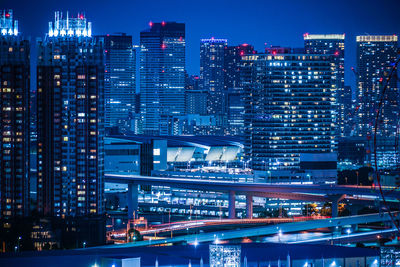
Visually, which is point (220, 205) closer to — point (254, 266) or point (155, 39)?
point (254, 266)

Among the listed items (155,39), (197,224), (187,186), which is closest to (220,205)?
(187,186)

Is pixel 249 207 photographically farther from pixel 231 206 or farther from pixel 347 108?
pixel 347 108

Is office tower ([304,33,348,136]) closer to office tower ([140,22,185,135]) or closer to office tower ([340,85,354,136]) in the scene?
office tower ([340,85,354,136])

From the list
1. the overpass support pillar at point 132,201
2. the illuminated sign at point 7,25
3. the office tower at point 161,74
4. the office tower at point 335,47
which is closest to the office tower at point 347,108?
the office tower at point 335,47

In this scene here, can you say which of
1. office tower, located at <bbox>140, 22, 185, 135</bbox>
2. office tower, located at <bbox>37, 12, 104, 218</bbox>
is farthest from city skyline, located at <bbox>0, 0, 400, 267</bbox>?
office tower, located at <bbox>140, 22, 185, 135</bbox>

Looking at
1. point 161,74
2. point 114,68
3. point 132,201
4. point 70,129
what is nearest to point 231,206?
point 132,201
